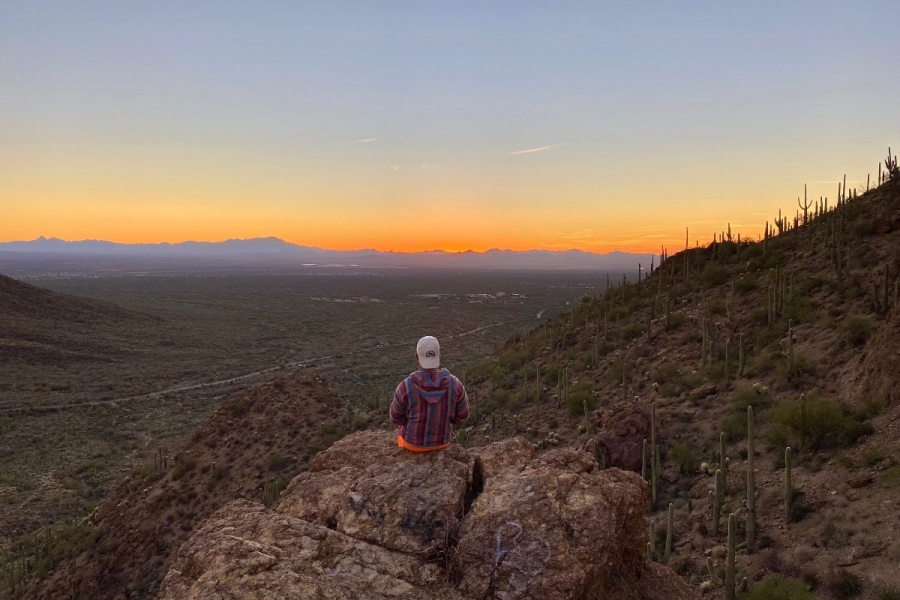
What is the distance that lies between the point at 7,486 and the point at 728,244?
32.1 metres

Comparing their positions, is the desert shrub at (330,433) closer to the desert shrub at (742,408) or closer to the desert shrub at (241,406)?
the desert shrub at (241,406)

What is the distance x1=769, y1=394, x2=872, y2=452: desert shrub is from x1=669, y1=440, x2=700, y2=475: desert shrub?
1.51 m

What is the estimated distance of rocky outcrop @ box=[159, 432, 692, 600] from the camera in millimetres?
3607

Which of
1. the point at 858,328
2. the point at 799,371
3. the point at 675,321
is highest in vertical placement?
the point at 858,328

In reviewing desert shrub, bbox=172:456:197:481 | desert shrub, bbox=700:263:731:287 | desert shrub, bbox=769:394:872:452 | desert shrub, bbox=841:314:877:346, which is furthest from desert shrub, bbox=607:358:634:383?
desert shrub, bbox=172:456:197:481

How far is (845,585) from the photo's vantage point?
244 inches

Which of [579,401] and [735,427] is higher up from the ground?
[735,427]

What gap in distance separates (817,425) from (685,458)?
8.16 ft

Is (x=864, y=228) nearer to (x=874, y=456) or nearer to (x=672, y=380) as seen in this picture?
(x=672, y=380)

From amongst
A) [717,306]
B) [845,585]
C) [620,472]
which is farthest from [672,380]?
[620,472]

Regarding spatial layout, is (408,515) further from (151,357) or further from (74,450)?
(151,357)

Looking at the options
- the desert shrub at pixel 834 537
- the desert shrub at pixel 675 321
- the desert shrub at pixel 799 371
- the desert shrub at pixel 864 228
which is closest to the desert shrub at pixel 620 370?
the desert shrub at pixel 675 321

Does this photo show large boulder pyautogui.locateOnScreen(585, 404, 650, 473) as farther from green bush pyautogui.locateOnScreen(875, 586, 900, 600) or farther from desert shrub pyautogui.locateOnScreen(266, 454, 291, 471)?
desert shrub pyautogui.locateOnScreen(266, 454, 291, 471)

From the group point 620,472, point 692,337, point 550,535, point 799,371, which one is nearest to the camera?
point 550,535
